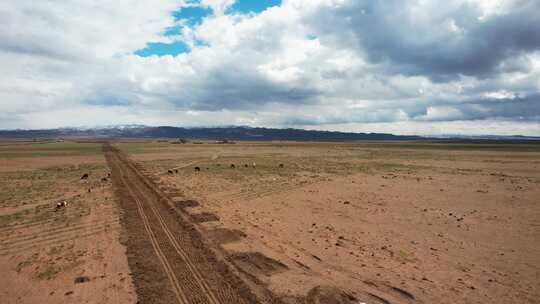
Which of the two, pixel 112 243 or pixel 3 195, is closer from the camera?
pixel 112 243

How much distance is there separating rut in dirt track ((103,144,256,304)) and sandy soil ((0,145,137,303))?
0.46 meters

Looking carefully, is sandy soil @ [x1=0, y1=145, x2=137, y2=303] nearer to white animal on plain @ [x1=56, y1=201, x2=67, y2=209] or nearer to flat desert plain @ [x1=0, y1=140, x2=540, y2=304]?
flat desert plain @ [x1=0, y1=140, x2=540, y2=304]

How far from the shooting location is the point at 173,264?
9.82 metres

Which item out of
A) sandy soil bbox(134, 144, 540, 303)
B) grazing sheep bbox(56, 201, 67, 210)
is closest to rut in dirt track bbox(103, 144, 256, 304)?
sandy soil bbox(134, 144, 540, 303)

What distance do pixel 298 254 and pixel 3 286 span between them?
934cm

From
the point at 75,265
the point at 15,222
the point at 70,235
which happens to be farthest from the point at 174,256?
the point at 15,222

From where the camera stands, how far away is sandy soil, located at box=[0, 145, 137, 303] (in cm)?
839

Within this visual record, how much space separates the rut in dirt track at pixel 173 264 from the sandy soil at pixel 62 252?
1.50 ft

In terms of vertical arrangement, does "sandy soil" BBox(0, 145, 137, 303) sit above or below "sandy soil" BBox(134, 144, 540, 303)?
below

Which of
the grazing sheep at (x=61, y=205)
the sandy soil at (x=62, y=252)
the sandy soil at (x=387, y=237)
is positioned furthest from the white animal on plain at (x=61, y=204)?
the sandy soil at (x=387, y=237)

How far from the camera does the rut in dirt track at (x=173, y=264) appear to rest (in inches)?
317

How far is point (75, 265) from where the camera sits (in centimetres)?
1009

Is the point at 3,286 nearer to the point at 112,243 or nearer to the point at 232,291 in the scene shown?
the point at 112,243

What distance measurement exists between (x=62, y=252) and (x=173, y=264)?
4.86 meters
